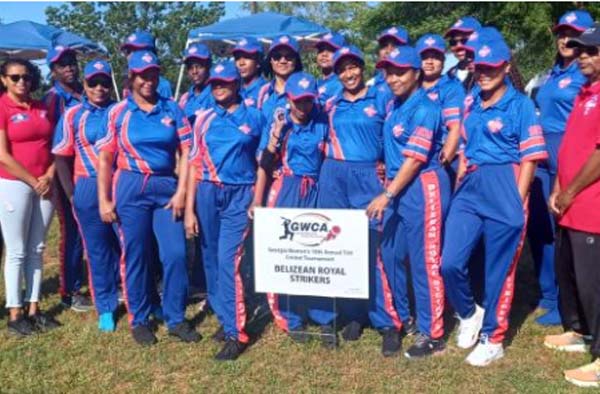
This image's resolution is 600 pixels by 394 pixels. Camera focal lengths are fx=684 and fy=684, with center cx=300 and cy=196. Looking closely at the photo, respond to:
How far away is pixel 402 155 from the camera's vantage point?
4.55m

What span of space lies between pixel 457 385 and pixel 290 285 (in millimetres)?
1334

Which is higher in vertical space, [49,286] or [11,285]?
[11,285]

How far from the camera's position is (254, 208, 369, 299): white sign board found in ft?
15.4

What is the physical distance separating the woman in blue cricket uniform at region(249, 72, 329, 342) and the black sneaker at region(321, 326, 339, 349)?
38.2 inches

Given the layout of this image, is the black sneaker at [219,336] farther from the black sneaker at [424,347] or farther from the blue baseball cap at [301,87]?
the blue baseball cap at [301,87]

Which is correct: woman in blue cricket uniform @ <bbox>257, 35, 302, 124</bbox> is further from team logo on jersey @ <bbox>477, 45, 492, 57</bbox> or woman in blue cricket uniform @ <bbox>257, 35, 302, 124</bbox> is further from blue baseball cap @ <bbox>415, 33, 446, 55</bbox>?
team logo on jersey @ <bbox>477, 45, 492, 57</bbox>

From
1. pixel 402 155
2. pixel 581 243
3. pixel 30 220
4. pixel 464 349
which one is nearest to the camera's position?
pixel 581 243

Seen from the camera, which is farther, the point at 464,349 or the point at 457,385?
the point at 464,349

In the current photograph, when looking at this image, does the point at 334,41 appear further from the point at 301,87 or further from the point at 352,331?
the point at 352,331

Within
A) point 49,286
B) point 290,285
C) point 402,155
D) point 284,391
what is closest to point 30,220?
point 49,286

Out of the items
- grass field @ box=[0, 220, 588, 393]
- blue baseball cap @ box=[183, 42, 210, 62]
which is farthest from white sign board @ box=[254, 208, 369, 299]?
blue baseball cap @ box=[183, 42, 210, 62]

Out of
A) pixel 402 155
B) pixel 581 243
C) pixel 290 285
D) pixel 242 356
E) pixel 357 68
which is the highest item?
pixel 357 68

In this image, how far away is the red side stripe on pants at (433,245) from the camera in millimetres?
4578

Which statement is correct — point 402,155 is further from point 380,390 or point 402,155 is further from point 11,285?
point 11,285
